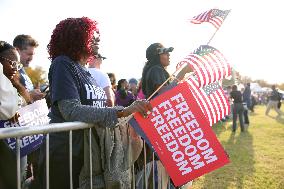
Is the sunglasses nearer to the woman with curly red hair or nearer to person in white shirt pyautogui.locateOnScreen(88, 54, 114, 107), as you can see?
person in white shirt pyautogui.locateOnScreen(88, 54, 114, 107)

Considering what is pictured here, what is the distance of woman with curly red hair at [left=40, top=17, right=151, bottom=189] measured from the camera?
2.59m

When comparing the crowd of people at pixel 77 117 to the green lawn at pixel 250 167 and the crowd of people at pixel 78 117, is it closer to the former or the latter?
the crowd of people at pixel 78 117

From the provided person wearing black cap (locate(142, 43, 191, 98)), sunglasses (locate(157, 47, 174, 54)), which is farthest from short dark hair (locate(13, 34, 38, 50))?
sunglasses (locate(157, 47, 174, 54))

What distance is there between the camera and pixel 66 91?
8.43ft

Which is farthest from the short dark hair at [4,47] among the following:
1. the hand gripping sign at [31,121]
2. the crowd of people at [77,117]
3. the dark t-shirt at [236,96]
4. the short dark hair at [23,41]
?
the dark t-shirt at [236,96]

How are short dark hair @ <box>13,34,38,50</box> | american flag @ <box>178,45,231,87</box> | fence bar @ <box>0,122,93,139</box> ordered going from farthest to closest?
short dark hair @ <box>13,34,38,50</box>, american flag @ <box>178,45,231,87</box>, fence bar @ <box>0,122,93,139</box>

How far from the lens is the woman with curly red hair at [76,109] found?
2.59 meters

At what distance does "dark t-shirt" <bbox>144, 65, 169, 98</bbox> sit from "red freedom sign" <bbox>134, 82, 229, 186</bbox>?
1.60 m

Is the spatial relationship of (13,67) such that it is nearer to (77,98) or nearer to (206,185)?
(77,98)

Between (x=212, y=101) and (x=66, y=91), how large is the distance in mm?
1818

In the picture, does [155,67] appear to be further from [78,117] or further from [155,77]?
[78,117]

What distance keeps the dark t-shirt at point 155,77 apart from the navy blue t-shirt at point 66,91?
183 centimetres

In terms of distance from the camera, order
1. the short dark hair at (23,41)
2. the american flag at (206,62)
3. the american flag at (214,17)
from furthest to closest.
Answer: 1. the short dark hair at (23,41)
2. the american flag at (214,17)
3. the american flag at (206,62)

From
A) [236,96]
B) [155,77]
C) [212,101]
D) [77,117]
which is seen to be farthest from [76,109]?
[236,96]
